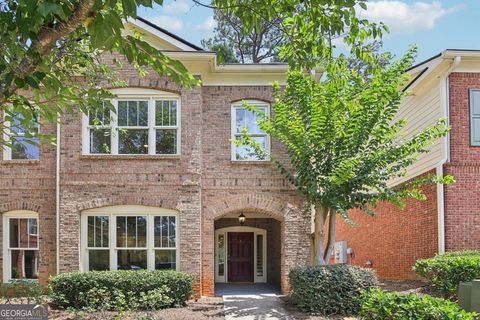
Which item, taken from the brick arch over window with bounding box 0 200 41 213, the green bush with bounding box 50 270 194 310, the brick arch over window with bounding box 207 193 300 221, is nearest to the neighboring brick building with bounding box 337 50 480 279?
the brick arch over window with bounding box 207 193 300 221

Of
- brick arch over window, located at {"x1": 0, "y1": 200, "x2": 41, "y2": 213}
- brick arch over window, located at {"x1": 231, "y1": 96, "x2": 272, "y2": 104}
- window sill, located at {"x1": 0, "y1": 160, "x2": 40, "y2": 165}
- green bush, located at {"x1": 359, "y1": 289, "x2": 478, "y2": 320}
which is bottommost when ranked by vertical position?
green bush, located at {"x1": 359, "y1": 289, "x2": 478, "y2": 320}

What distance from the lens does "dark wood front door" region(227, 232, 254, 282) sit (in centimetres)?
1911

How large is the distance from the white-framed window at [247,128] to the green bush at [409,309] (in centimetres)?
741

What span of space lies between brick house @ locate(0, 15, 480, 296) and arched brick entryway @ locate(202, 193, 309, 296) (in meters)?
0.03

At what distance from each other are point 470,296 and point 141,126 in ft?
30.2

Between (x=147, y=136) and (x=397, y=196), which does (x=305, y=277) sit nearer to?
(x=397, y=196)

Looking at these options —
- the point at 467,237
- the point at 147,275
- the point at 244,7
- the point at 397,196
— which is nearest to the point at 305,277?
the point at 397,196

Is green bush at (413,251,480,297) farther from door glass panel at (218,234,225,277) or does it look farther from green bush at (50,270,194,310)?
door glass panel at (218,234,225,277)

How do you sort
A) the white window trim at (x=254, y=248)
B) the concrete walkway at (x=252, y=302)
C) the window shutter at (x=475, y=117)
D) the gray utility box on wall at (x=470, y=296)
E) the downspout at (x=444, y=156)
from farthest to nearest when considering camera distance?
the white window trim at (x=254, y=248)
the window shutter at (x=475, y=117)
the downspout at (x=444, y=156)
the concrete walkway at (x=252, y=302)
the gray utility box on wall at (x=470, y=296)

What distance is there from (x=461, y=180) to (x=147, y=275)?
347 inches

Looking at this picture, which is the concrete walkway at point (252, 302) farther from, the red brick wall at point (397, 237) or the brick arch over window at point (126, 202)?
the red brick wall at point (397, 237)

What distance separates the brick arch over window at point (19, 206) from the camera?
14867 mm

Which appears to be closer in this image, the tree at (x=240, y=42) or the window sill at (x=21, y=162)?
the window sill at (x=21, y=162)

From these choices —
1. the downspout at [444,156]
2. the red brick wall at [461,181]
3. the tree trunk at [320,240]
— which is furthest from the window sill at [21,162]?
the red brick wall at [461,181]
